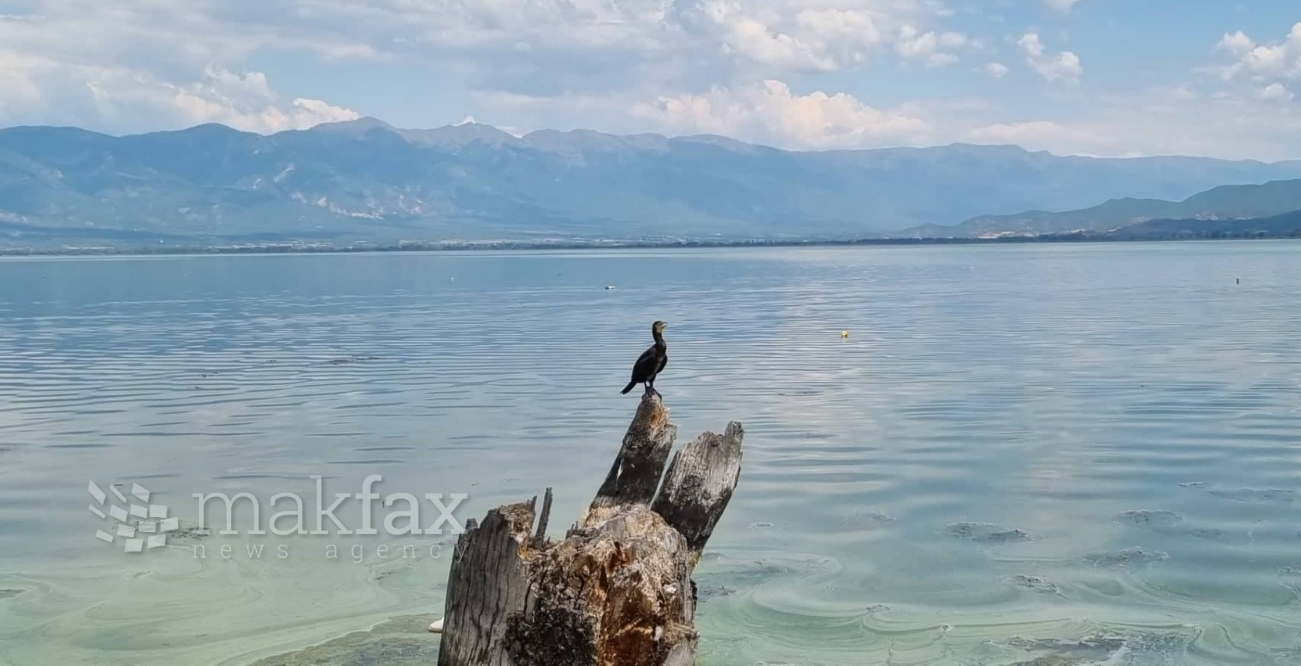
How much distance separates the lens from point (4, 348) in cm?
4206

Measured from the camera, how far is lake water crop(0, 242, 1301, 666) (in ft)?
41.4

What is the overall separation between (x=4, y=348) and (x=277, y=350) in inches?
367

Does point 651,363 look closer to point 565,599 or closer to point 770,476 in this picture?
point 770,476

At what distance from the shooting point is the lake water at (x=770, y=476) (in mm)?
12617

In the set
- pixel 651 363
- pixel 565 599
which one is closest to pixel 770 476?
pixel 651 363

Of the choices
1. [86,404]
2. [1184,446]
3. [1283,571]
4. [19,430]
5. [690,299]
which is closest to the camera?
[1283,571]

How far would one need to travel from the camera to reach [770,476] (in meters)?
19.0

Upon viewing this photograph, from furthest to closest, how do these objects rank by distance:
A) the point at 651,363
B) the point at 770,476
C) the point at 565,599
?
the point at 770,476, the point at 651,363, the point at 565,599

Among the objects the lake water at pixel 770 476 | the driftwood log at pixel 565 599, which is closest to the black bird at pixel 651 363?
the lake water at pixel 770 476

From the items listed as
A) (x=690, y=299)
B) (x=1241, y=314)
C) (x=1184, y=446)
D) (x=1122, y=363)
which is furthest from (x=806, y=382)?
(x=690, y=299)

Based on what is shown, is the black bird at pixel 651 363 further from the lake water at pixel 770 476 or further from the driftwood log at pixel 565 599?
the driftwood log at pixel 565 599

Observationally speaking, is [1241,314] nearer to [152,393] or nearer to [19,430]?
[152,393]

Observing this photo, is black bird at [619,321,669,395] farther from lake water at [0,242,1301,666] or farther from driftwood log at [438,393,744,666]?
driftwood log at [438,393,744,666]

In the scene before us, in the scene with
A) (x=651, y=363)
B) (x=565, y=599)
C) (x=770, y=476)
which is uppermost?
(x=651, y=363)
